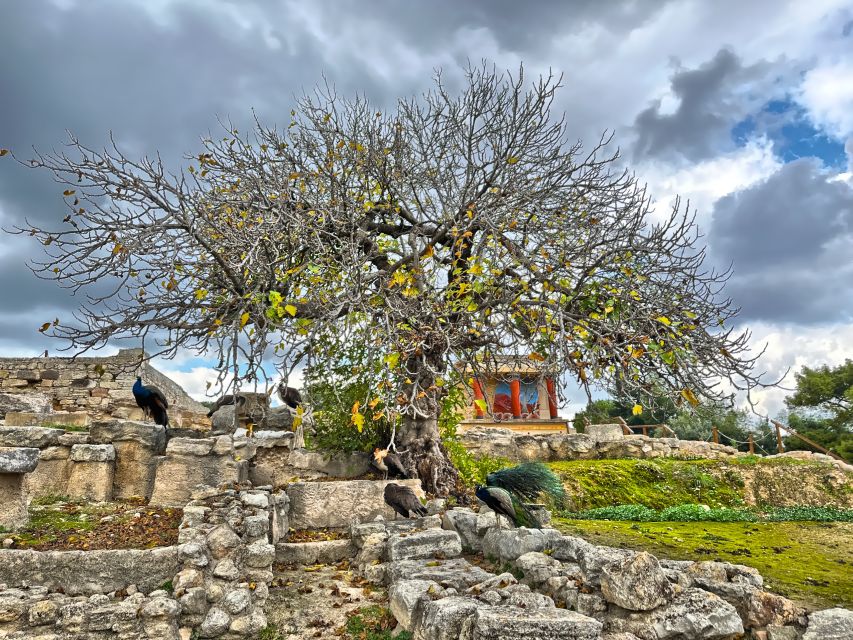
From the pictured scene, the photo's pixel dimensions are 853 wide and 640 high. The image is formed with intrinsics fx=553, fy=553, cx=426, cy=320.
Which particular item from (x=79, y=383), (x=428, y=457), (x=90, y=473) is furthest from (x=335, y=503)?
(x=79, y=383)

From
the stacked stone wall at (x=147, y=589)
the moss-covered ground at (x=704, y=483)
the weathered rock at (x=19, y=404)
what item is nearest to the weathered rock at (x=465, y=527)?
the stacked stone wall at (x=147, y=589)

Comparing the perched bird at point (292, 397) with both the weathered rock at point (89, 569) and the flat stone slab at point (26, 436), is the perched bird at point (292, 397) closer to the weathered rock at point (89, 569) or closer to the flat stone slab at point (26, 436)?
the flat stone slab at point (26, 436)

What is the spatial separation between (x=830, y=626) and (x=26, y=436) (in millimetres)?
8901

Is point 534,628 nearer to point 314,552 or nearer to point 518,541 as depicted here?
point 518,541

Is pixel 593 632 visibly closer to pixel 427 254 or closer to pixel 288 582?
pixel 288 582

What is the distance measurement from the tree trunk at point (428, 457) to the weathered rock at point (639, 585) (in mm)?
A: 4860

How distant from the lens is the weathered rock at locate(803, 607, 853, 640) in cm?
399

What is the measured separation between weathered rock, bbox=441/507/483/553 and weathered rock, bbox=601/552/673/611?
2.67 metres

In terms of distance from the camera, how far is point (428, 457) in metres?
9.22

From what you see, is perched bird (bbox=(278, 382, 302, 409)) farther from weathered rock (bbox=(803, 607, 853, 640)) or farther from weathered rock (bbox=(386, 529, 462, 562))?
weathered rock (bbox=(803, 607, 853, 640))

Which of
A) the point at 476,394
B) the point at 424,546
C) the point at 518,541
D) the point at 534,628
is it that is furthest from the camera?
the point at 476,394

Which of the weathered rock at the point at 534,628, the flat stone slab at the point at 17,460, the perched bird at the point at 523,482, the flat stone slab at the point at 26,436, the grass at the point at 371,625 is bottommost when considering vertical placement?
the grass at the point at 371,625

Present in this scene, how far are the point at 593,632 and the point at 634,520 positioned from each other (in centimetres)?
547

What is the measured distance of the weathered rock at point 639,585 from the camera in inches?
165
